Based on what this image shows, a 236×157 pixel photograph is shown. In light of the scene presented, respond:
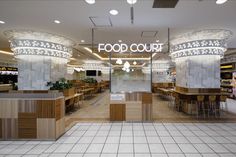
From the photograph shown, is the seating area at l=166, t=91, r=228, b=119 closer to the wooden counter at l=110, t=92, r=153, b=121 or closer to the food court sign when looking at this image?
the wooden counter at l=110, t=92, r=153, b=121

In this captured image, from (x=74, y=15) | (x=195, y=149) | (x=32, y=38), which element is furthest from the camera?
(x=32, y=38)

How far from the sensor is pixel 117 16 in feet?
16.6

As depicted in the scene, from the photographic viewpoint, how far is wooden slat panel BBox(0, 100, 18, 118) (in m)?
4.54

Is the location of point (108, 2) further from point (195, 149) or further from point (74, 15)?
point (195, 149)

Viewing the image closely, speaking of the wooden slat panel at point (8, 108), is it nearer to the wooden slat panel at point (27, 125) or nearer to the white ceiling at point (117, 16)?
the wooden slat panel at point (27, 125)

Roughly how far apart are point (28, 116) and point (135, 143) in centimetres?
275

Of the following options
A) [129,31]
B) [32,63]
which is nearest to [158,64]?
[129,31]

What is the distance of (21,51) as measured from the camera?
7.12 metres

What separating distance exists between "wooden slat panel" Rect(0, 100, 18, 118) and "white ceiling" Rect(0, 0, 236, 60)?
93.9 inches

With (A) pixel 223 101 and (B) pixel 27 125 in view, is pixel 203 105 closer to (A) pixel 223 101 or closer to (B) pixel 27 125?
(A) pixel 223 101

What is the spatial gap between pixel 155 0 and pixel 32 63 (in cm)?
570

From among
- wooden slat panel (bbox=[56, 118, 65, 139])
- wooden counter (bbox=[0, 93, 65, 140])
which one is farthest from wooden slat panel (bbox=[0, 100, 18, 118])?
wooden slat panel (bbox=[56, 118, 65, 139])

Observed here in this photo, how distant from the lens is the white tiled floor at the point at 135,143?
150 inches

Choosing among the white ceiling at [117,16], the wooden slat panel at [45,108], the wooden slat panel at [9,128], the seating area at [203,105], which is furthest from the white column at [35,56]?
the seating area at [203,105]
